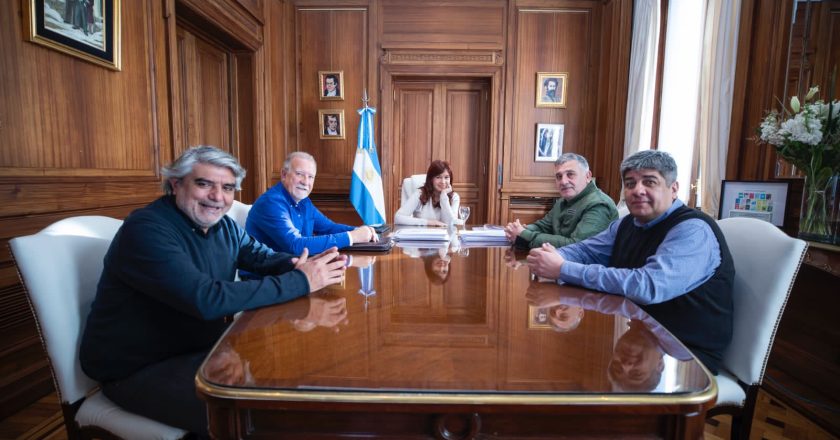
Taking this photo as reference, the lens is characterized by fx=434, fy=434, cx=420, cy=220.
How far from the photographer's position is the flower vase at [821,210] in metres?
1.74

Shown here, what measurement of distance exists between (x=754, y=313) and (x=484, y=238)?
3.73 ft

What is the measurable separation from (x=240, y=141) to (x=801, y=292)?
14.6 feet

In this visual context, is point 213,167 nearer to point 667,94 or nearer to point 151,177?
point 151,177

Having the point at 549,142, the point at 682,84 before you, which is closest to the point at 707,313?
the point at 682,84

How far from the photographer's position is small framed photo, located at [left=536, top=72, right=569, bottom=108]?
484cm

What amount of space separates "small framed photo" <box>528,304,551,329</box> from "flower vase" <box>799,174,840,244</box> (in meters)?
1.53

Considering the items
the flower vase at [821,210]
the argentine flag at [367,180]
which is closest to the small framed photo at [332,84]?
the argentine flag at [367,180]

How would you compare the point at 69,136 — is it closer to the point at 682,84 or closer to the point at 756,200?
the point at 756,200

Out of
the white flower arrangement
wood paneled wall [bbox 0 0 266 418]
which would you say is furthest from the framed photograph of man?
the white flower arrangement

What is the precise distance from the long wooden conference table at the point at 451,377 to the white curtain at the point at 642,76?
3.26 metres

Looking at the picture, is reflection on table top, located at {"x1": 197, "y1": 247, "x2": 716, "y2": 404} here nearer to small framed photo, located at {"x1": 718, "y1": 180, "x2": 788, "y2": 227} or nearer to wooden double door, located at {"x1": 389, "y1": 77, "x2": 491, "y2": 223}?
small framed photo, located at {"x1": 718, "y1": 180, "x2": 788, "y2": 227}

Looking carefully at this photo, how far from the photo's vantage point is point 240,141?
173 inches

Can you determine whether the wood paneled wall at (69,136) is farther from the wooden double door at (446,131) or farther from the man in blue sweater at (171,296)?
the wooden double door at (446,131)

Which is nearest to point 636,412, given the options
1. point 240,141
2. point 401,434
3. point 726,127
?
point 401,434
